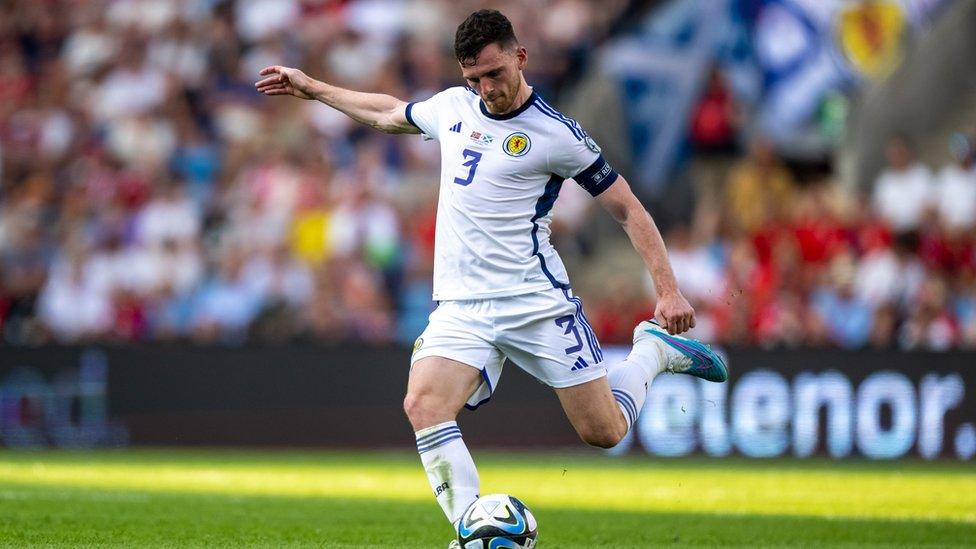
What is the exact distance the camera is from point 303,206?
750 inches

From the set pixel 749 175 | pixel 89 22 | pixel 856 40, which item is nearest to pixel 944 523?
pixel 749 175

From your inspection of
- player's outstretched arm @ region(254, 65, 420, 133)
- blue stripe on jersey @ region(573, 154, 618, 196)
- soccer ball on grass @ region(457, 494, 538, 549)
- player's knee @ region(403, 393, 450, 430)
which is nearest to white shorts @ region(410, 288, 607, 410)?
player's knee @ region(403, 393, 450, 430)

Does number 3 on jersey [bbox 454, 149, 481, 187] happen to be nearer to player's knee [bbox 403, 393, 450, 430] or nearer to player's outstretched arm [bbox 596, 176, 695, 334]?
player's outstretched arm [bbox 596, 176, 695, 334]

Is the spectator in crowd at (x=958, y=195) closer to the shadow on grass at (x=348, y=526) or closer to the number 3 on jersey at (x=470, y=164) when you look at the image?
the shadow on grass at (x=348, y=526)

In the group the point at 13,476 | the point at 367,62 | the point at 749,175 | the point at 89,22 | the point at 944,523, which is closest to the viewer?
the point at 944,523

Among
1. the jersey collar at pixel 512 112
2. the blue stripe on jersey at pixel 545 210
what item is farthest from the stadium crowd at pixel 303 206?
the jersey collar at pixel 512 112

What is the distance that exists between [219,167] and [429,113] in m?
13.3

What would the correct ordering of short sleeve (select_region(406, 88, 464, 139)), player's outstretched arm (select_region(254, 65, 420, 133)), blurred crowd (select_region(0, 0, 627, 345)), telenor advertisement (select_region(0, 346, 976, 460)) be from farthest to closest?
1. blurred crowd (select_region(0, 0, 627, 345))
2. telenor advertisement (select_region(0, 346, 976, 460))
3. player's outstretched arm (select_region(254, 65, 420, 133))
4. short sleeve (select_region(406, 88, 464, 139))

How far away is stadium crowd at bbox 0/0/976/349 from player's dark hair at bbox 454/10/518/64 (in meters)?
9.23

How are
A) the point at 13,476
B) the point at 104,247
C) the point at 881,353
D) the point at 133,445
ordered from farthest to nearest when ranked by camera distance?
the point at 104,247
the point at 133,445
the point at 881,353
the point at 13,476

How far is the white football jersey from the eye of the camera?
7508mm

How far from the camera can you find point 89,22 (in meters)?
23.1

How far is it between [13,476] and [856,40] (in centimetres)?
1219

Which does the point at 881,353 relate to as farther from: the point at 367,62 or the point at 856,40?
the point at 367,62
